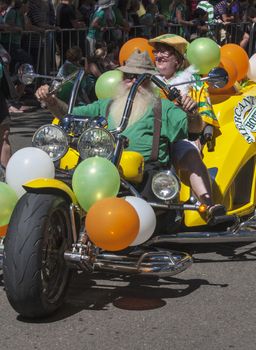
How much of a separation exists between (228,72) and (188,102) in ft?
4.92

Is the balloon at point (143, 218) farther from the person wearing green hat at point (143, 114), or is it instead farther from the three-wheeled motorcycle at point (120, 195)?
the person wearing green hat at point (143, 114)

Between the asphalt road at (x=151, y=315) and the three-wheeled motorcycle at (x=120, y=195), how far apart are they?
0.16m

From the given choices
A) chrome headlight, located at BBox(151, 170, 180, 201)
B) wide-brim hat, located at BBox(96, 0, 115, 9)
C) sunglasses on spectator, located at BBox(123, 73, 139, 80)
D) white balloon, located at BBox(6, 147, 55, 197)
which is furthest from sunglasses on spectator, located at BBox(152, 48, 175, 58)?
wide-brim hat, located at BBox(96, 0, 115, 9)

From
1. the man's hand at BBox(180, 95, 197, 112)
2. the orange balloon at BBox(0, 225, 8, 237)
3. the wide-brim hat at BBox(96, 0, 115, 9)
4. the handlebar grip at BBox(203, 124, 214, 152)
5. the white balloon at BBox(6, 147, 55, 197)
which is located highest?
the man's hand at BBox(180, 95, 197, 112)

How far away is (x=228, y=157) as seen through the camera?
237 inches

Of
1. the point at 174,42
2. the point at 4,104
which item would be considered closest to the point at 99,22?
the point at 4,104

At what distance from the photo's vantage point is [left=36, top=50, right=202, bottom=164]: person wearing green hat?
5.27 meters

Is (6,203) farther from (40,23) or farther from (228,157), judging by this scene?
(40,23)

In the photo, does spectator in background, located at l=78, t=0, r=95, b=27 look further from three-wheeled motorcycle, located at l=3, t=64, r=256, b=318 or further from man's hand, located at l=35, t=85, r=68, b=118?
man's hand, located at l=35, t=85, r=68, b=118

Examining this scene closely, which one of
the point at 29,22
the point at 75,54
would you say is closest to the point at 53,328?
the point at 75,54

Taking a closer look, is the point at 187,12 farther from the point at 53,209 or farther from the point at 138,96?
the point at 53,209

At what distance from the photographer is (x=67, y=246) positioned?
454cm

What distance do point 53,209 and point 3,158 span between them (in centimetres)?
313

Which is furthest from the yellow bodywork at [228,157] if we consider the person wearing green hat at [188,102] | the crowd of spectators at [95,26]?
the crowd of spectators at [95,26]
